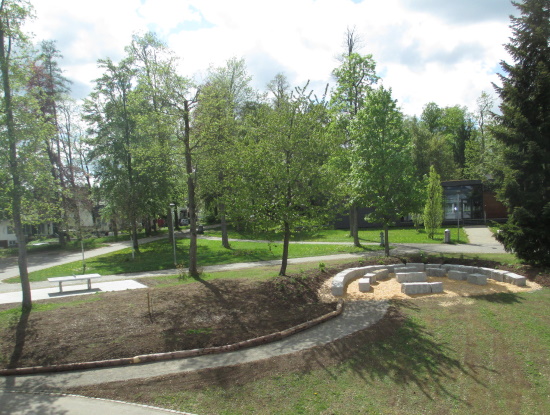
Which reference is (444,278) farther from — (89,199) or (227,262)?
(89,199)

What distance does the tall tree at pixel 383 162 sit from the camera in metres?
16.2

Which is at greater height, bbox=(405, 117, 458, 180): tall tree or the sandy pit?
bbox=(405, 117, 458, 180): tall tree

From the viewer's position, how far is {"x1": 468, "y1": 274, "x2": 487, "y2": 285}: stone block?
12.5 meters

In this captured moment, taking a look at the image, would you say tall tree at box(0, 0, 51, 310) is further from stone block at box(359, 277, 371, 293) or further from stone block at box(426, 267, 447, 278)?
stone block at box(426, 267, 447, 278)

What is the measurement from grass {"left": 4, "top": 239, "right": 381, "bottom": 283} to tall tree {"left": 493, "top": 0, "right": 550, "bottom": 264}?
9608 mm

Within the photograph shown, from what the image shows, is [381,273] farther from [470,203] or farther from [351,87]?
[470,203]

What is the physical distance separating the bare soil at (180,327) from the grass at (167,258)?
23.2 feet

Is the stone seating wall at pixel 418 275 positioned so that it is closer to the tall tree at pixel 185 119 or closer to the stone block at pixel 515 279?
the stone block at pixel 515 279

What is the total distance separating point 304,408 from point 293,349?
1.97 m

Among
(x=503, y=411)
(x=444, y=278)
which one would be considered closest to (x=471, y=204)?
(x=444, y=278)

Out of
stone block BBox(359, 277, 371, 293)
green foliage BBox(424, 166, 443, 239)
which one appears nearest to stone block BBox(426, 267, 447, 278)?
stone block BBox(359, 277, 371, 293)

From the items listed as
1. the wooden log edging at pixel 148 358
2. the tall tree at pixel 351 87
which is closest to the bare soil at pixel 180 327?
the wooden log edging at pixel 148 358

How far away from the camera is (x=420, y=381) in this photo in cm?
625

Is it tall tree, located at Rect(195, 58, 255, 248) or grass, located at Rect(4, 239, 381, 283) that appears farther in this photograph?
grass, located at Rect(4, 239, 381, 283)
